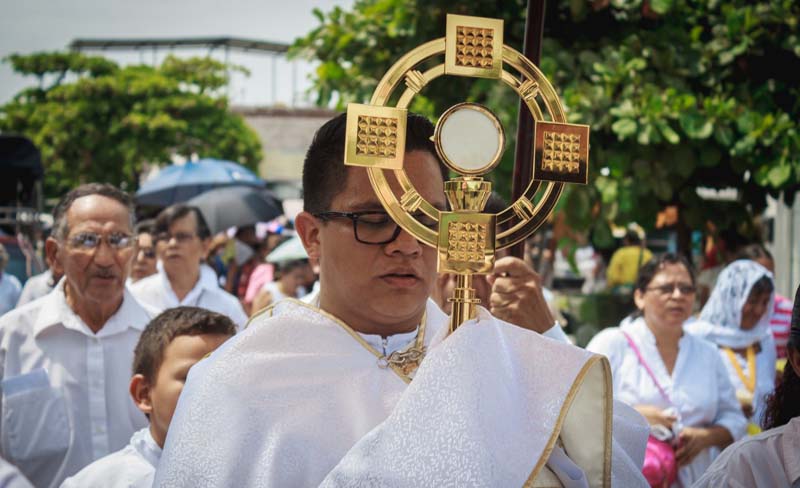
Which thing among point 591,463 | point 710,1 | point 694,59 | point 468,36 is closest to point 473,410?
point 591,463

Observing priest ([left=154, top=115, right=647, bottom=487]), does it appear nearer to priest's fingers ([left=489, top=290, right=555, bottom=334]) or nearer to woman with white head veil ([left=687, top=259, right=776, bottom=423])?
priest's fingers ([left=489, top=290, right=555, bottom=334])

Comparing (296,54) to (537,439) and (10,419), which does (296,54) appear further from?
(537,439)

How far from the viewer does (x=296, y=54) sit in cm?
672

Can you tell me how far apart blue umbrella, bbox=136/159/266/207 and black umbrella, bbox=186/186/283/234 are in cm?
39

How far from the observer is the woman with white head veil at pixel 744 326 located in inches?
201

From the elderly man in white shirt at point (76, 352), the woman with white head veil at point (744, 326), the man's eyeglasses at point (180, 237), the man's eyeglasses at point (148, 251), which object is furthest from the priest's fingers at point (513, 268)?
the man's eyeglasses at point (148, 251)

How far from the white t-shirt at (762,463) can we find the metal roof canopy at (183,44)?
46.9m

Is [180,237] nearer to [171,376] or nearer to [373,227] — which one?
[171,376]

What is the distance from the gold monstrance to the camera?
165cm

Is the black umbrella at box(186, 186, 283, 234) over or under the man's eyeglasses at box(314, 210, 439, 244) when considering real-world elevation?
under

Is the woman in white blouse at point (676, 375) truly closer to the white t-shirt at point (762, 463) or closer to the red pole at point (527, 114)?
the white t-shirt at point (762, 463)

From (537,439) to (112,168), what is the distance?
2820 centimetres

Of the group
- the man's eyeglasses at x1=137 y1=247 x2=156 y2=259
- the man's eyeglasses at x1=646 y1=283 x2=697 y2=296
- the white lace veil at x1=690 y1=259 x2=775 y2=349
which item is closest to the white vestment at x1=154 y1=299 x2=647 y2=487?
the man's eyeglasses at x1=646 y1=283 x2=697 y2=296

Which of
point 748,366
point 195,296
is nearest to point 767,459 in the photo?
point 748,366
